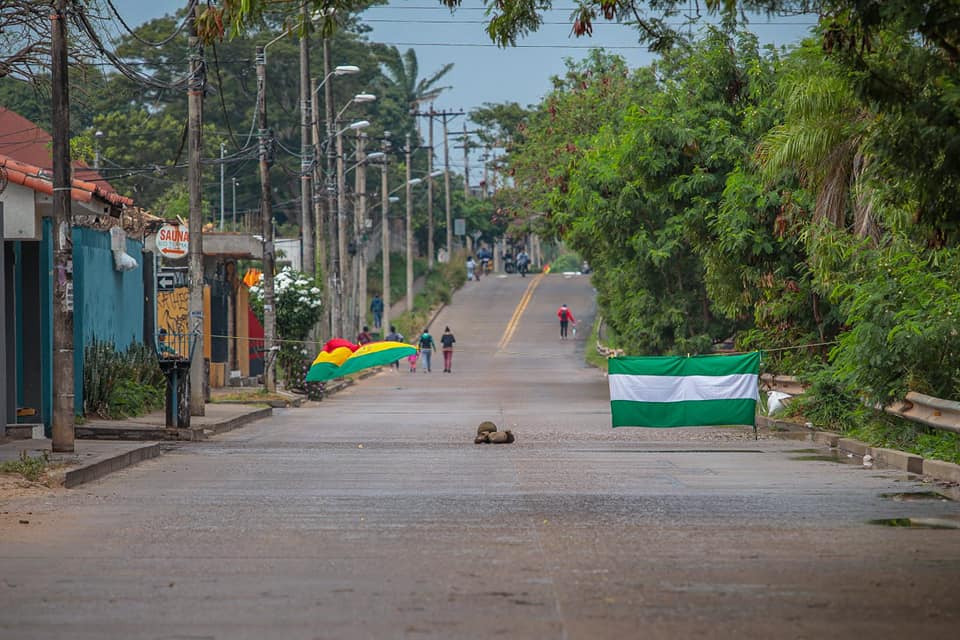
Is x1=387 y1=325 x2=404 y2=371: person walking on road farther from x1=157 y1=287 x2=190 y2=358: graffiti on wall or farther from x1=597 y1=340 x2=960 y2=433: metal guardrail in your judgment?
x1=597 y1=340 x2=960 y2=433: metal guardrail

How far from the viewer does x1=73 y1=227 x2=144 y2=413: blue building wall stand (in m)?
27.2

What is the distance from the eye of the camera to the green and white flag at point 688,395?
25797 mm

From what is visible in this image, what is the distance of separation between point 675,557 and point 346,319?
2184 inches

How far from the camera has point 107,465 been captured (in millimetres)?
18641

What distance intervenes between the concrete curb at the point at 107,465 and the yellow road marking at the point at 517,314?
50492mm

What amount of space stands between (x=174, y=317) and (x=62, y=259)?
65.7 feet

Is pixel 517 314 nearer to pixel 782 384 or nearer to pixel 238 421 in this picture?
pixel 238 421

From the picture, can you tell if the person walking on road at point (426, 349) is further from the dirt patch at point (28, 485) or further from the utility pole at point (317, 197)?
the dirt patch at point (28, 485)

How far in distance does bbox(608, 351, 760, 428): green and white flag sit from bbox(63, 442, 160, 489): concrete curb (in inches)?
324

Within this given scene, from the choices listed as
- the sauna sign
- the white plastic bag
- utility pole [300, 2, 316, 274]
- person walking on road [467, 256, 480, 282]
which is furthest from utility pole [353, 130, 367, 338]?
the white plastic bag

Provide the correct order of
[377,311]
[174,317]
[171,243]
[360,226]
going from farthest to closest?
[377,311] → [360,226] → [174,317] → [171,243]

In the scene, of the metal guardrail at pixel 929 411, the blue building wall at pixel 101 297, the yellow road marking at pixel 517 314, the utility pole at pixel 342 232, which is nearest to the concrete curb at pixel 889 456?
the metal guardrail at pixel 929 411

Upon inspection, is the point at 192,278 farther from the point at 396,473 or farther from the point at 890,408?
the point at 890,408

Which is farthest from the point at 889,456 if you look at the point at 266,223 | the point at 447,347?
the point at 447,347
